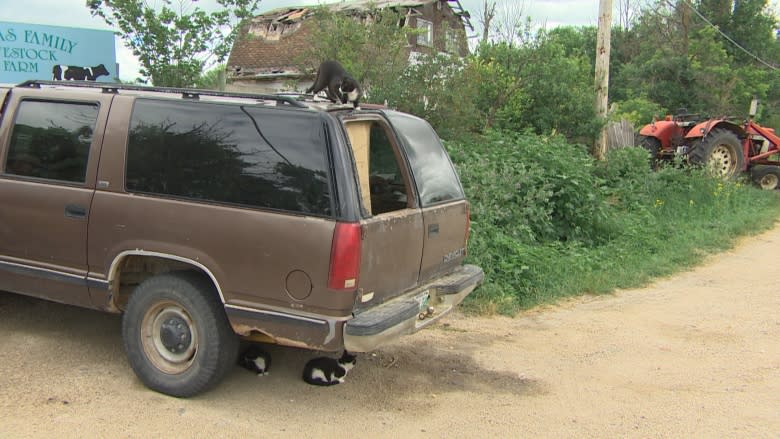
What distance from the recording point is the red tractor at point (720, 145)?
45.2 ft

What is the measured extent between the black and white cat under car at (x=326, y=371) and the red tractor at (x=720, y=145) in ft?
36.6

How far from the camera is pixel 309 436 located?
3.73 metres

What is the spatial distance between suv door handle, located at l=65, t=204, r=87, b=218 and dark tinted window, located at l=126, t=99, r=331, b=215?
1.29ft

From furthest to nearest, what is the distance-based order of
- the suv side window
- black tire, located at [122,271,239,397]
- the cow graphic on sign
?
the cow graphic on sign → the suv side window → black tire, located at [122,271,239,397]

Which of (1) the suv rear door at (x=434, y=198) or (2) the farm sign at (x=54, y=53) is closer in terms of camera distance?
(1) the suv rear door at (x=434, y=198)

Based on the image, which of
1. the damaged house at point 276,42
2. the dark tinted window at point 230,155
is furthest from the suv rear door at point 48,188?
the damaged house at point 276,42

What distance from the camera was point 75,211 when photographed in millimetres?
4254

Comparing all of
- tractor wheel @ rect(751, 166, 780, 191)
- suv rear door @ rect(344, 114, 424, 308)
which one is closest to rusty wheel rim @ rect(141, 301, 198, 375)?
suv rear door @ rect(344, 114, 424, 308)

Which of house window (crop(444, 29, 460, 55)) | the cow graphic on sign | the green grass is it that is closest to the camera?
the green grass

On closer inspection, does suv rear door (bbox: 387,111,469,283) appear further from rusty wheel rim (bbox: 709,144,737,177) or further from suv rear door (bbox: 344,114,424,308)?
rusty wheel rim (bbox: 709,144,737,177)

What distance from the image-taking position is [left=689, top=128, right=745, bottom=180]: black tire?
13.6 m

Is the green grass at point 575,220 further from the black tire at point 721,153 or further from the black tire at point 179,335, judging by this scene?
the black tire at point 179,335

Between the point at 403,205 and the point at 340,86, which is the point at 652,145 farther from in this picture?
the point at 340,86

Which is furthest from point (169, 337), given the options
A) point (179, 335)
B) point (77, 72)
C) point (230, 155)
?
point (77, 72)
